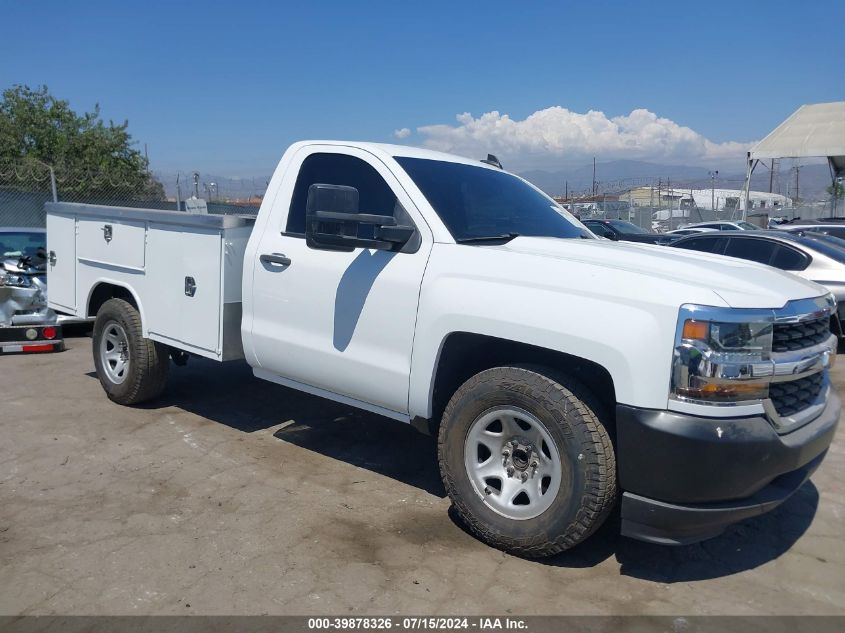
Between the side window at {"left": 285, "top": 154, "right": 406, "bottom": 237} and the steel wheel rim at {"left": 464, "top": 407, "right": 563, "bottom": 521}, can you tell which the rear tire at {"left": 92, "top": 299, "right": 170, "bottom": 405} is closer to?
the side window at {"left": 285, "top": 154, "right": 406, "bottom": 237}

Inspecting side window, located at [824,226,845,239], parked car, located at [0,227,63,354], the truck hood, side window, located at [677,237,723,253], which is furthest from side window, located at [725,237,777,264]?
parked car, located at [0,227,63,354]

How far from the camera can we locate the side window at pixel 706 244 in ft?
32.3

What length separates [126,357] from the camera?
594cm

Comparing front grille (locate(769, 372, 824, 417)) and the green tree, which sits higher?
the green tree

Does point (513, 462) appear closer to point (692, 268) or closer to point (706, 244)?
point (692, 268)

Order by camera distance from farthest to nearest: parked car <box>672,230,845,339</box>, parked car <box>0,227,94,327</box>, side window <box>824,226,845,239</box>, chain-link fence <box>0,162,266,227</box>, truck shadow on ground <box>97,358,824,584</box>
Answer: side window <box>824,226,845,239</box>
chain-link fence <box>0,162,266,227</box>
parked car <box>0,227,94,327</box>
parked car <box>672,230,845,339</box>
truck shadow on ground <box>97,358,824,584</box>

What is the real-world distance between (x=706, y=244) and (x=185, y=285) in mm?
7577

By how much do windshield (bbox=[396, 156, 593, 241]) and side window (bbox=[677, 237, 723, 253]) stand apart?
563 centimetres

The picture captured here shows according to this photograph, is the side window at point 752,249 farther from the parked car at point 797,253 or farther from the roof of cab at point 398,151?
the roof of cab at point 398,151

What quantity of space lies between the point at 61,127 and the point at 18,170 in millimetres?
16253

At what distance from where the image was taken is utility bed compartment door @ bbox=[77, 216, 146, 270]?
5.61 metres

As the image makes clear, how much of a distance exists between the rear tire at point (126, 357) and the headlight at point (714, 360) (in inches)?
167

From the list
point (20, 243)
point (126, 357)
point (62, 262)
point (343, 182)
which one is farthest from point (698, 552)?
point (20, 243)

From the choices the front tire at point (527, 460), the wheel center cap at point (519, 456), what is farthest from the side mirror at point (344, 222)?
the wheel center cap at point (519, 456)
